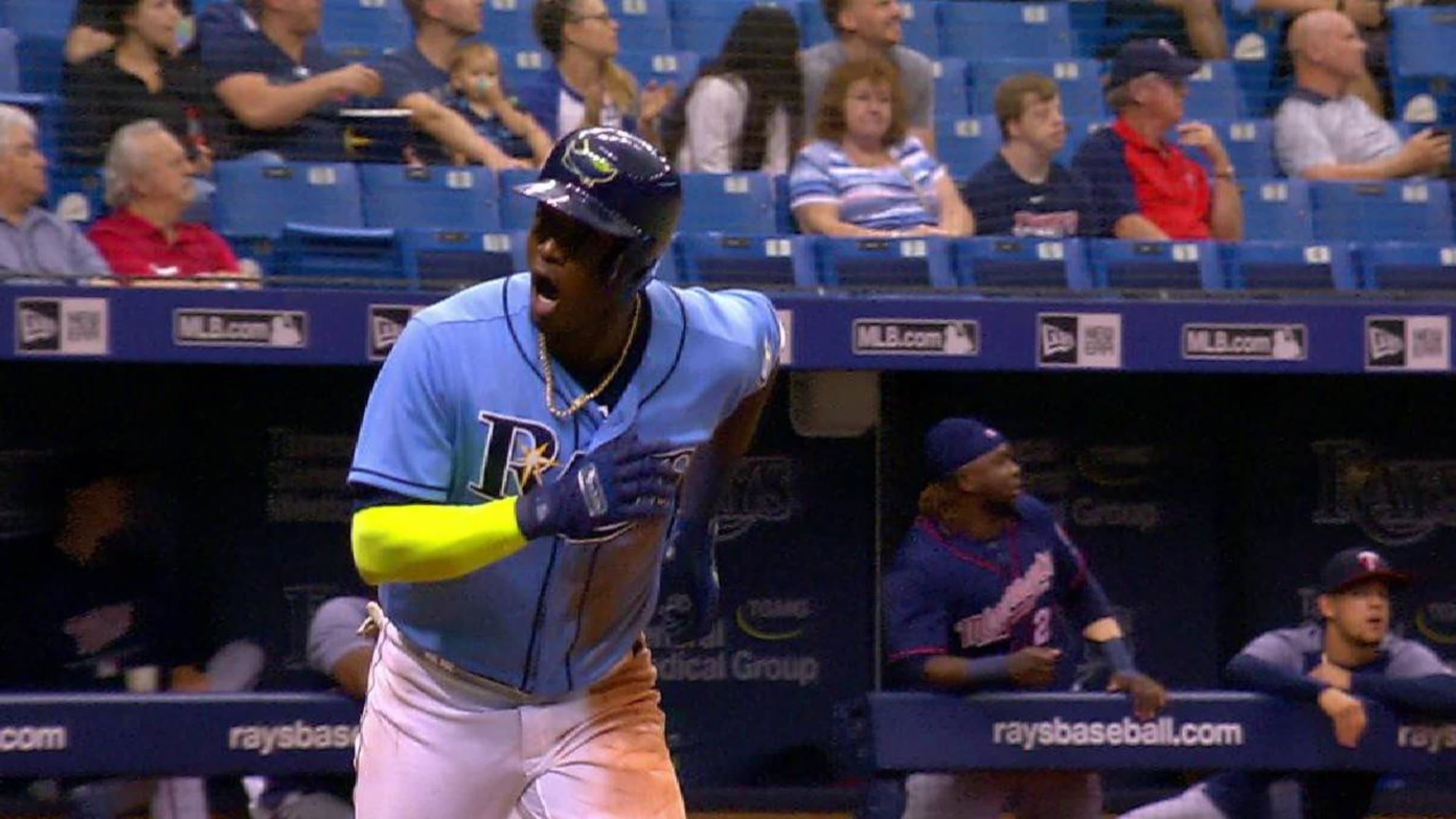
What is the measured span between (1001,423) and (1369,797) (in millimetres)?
1936

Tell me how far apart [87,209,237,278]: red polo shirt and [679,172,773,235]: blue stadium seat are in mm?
1378

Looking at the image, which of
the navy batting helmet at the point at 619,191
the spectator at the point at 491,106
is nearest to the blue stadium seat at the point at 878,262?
the spectator at the point at 491,106

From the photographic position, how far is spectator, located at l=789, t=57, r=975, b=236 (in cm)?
634

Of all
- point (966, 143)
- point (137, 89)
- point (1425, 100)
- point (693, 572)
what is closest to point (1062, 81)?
point (966, 143)

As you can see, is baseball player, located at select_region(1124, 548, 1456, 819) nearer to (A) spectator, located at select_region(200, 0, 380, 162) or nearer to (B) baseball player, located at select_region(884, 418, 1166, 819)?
(B) baseball player, located at select_region(884, 418, 1166, 819)

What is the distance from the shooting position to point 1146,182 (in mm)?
6602

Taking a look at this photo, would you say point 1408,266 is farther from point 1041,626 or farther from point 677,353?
point 677,353

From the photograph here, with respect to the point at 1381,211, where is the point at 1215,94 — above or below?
above

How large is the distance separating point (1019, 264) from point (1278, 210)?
1.06 meters

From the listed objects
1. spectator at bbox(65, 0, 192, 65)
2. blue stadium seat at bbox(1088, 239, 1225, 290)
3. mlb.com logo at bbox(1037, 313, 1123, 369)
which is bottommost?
mlb.com logo at bbox(1037, 313, 1123, 369)

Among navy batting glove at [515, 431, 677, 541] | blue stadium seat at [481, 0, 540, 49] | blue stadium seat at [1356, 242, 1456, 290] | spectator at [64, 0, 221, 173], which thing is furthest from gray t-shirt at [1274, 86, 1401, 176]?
navy batting glove at [515, 431, 677, 541]

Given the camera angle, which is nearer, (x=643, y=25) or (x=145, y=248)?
(x=145, y=248)

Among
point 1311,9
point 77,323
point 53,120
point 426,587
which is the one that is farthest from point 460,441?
point 1311,9

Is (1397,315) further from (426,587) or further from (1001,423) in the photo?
(426,587)
